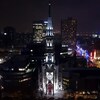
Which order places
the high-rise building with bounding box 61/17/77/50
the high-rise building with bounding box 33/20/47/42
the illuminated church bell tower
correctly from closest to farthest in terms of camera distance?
the illuminated church bell tower, the high-rise building with bounding box 61/17/77/50, the high-rise building with bounding box 33/20/47/42

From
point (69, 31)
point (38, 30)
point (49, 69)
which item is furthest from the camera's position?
point (69, 31)

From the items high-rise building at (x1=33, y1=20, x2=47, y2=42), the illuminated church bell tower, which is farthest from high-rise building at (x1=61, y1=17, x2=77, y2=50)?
the illuminated church bell tower

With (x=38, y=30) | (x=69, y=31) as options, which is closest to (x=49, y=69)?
(x=38, y=30)

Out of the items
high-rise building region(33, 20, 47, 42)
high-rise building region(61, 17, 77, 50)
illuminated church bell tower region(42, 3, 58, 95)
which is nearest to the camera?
illuminated church bell tower region(42, 3, 58, 95)

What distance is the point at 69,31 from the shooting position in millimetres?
124312

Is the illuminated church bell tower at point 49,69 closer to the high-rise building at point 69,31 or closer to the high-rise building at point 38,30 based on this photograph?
the high-rise building at point 69,31

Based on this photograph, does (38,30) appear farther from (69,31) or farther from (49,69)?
(49,69)

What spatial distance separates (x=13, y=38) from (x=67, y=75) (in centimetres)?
7361

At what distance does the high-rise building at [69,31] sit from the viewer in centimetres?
11743

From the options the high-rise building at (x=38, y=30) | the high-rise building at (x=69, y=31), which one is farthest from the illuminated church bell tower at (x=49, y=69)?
the high-rise building at (x=38, y=30)

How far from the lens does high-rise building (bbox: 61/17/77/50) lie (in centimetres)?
11743

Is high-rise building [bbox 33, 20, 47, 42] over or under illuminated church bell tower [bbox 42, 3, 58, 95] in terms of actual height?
over

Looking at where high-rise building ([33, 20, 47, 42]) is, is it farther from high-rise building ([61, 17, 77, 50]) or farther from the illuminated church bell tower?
the illuminated church bell tower

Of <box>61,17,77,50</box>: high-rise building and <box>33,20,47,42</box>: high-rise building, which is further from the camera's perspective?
<box>33,20,47,42</box>: high-rise building
